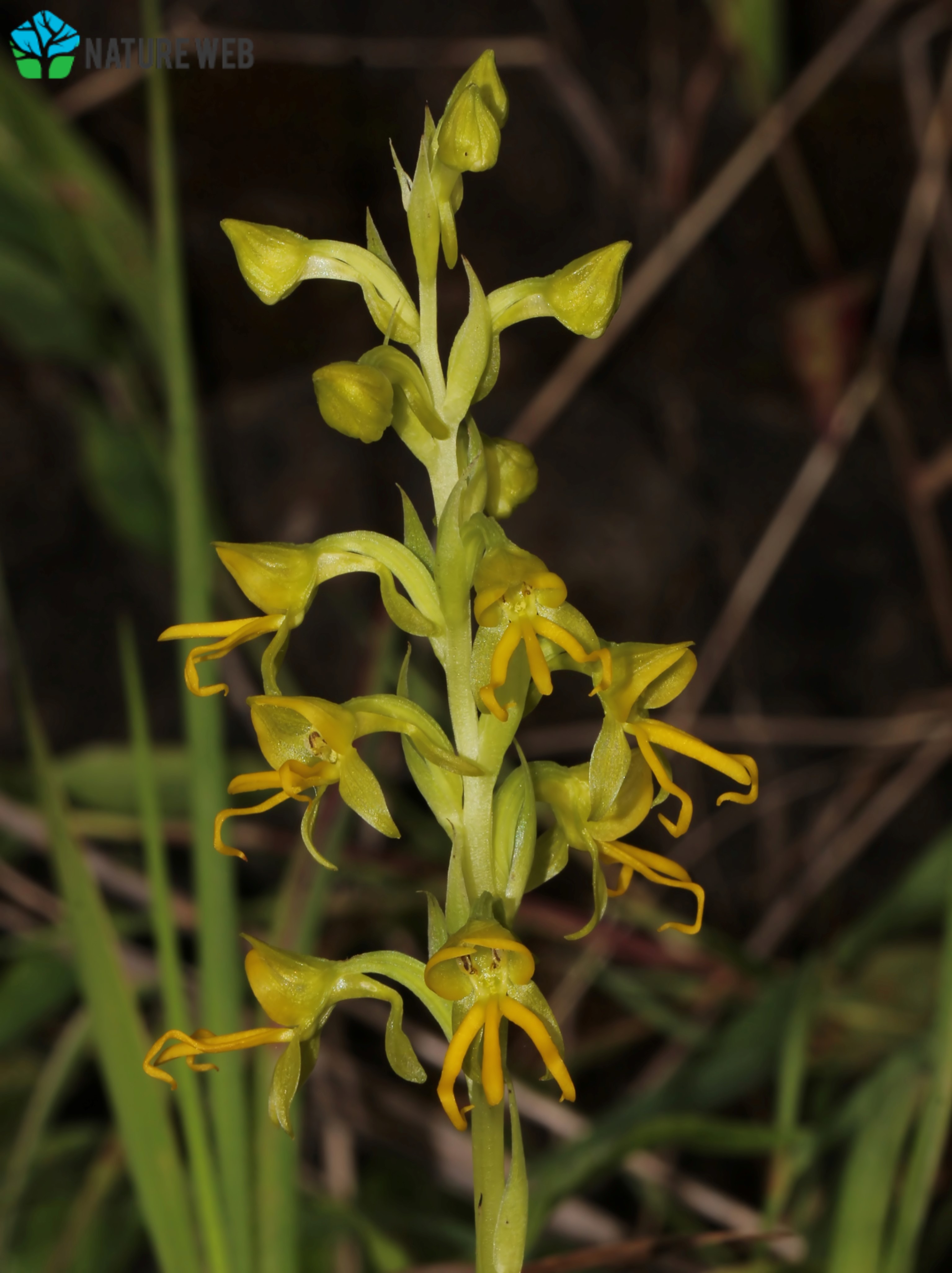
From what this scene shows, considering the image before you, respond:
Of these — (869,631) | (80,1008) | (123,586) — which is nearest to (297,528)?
(123,586)

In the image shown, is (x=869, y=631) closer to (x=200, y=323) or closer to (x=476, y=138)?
(x=200, y=323)

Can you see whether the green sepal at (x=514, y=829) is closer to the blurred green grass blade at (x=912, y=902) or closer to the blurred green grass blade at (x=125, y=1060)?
the blurred green grass blade at (x=125, y=1060)

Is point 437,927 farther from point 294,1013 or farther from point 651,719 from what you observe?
point 651,719

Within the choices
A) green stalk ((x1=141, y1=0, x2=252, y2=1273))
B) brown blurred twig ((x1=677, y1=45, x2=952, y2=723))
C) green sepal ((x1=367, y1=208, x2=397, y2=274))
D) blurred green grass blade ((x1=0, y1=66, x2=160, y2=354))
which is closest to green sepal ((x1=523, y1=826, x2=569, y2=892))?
green stalk ((x1=141, y1=0, x2=252, y2=1273))

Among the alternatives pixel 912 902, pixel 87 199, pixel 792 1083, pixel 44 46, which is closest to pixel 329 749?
pixel 792 1083

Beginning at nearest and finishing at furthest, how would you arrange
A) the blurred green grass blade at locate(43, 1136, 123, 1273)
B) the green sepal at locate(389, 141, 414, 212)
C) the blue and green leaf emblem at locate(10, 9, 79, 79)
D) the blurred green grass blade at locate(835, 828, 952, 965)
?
the green sepal at locate(389, 141, 414, 212)
the blurred green grass blade at locate(43, 1136, 123, 1273)
the blurred green grass blade at locate(835, 828, 952, 965)
the blue and green leaf emblem at locate(10, 9, 79, 79)

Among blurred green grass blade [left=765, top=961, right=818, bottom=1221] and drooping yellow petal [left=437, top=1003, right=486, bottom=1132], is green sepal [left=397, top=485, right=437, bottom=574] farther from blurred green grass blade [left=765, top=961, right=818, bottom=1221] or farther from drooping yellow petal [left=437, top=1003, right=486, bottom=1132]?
blurred green grass blade [left=765, top=961, right=818, bottom=1221]

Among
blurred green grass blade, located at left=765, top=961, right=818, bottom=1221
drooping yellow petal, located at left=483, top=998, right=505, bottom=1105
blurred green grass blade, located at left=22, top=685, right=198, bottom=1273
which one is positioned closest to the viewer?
drooping yellow petal, located at left=483, top=998, right=505, bottom=1105

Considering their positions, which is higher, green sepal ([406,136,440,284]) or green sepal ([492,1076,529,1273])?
green sepal ([406,136,440,284])
